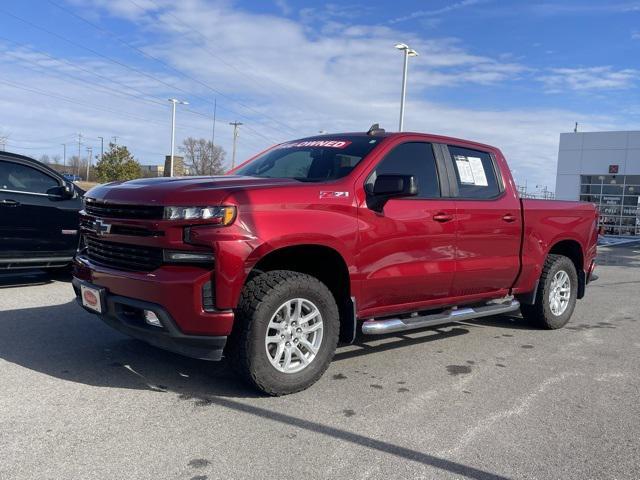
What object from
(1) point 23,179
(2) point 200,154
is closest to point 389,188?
(1) point 23,179

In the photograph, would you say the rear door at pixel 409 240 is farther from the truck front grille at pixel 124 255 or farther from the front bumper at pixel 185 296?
the truck front grille at pixel 124 255

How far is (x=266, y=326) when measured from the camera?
158 inches

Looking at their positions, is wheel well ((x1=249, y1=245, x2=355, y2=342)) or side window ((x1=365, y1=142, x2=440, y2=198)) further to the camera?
side window ((x1=365, y1=142, x2=440, y2=198))

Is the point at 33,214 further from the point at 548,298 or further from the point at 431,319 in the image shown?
the point at 548,298

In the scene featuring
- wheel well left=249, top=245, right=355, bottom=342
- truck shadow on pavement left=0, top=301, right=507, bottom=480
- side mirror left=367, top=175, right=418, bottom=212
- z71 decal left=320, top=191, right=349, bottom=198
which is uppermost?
side mirror left=367, top=175, right=418, bottom=212

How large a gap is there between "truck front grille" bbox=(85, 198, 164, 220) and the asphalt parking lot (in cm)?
126

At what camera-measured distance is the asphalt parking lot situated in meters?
3.18

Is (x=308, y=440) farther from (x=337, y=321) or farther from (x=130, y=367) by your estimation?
(x=130, y=367)

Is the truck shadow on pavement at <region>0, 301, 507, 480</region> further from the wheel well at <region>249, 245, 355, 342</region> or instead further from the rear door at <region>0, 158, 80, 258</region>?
the rear door at <region>0, 158, 80, 258</region>

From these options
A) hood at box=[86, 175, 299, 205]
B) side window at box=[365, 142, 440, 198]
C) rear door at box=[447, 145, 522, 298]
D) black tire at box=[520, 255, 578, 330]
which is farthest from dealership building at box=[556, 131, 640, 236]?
hood at box=[86, 175, 299, 205]

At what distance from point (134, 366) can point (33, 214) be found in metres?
3.97

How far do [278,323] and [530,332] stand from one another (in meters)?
3.72

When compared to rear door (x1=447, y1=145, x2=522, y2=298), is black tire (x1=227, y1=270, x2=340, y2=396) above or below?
below

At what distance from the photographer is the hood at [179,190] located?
12.6 feet
